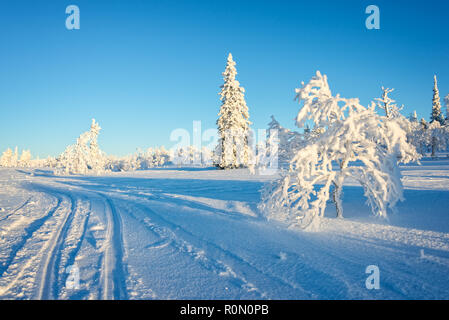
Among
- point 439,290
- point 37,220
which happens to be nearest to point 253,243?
point 439,290

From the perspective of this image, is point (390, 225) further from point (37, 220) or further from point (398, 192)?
point (37, 220)

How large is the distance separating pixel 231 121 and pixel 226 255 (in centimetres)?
2741

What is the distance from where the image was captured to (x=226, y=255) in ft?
17.8

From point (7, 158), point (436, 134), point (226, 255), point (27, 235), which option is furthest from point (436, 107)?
point (7, 158)

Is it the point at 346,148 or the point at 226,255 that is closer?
the point at 226,255

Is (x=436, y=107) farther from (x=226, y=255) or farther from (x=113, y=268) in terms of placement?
(x=113, y=268)

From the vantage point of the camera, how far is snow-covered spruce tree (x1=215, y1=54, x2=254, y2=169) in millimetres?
32031

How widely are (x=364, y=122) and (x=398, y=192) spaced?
85.4 inches

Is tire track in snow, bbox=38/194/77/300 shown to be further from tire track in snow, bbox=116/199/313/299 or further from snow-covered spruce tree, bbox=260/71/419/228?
snow-covered spruce tree, bbox=260/71/419/228

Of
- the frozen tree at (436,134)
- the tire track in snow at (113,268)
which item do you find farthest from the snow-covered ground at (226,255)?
the frozen tree at (436,134)

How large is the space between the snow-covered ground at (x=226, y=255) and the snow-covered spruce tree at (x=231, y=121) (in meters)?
23.4

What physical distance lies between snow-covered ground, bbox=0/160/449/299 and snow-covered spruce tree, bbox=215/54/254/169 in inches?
920

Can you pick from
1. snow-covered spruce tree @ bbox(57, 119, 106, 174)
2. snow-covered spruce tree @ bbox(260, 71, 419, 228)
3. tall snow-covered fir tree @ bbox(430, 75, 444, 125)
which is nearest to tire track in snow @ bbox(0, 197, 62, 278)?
Result: snow-covered spruce tree @ bbox(260, 71, 419, 228)
